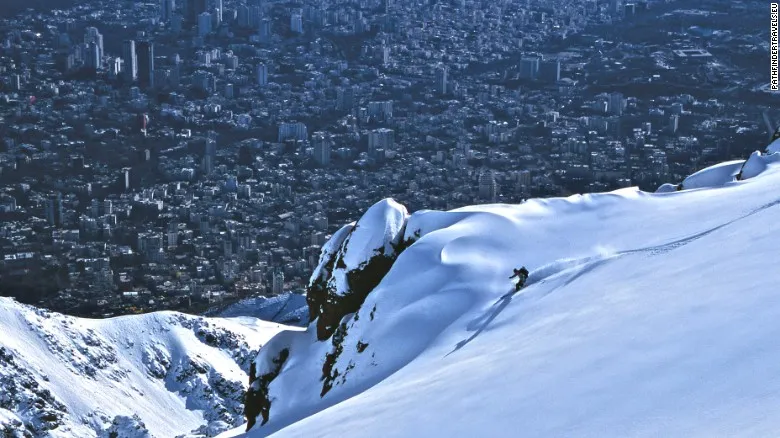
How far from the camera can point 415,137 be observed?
35.8 metres

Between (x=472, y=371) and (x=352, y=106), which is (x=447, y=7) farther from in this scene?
(x=472, y=371)

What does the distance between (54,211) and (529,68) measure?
1840cm

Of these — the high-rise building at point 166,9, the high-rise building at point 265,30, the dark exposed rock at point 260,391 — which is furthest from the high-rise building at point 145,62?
the dark exposed rock at point 260,391

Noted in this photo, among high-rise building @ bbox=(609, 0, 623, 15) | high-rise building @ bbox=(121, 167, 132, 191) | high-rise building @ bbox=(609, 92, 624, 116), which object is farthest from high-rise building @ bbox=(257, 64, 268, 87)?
high-rise building @ bbox=(609, 0, 623, 15)

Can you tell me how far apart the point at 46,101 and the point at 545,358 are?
3830cm

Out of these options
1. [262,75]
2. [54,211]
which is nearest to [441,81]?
[262,75]

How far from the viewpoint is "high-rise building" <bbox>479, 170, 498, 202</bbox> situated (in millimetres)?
28656

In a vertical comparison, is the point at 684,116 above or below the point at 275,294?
above

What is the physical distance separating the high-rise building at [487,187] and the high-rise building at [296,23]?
1989 cm

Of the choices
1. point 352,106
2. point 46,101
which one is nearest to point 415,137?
point 352,106

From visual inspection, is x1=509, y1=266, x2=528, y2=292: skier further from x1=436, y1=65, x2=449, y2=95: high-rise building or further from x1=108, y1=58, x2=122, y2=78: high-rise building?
x1=108, y1=58, x2=122, y2=78: high-rise building

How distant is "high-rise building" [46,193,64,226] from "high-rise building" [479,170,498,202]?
36.6 ft

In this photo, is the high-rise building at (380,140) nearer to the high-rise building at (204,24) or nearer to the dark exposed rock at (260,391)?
the high-rise building at (204,24)

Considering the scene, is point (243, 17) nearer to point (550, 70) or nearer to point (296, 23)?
point (296, 23)
